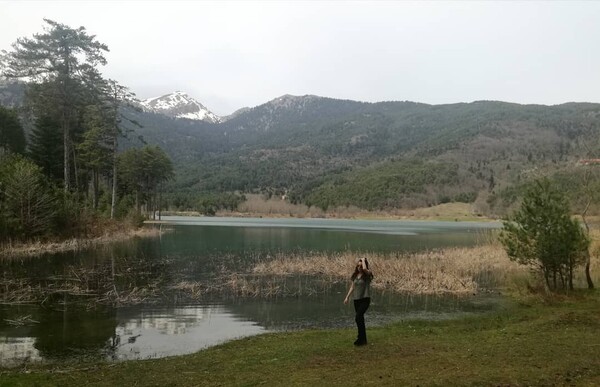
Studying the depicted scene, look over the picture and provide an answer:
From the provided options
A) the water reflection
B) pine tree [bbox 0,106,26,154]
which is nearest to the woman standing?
the water reflection

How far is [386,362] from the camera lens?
33.8ft

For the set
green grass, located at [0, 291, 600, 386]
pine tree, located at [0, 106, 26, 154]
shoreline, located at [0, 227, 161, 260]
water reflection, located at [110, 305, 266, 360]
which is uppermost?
pine tree, located at [0, 106, 26, 154]

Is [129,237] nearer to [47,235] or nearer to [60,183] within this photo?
[60,183]

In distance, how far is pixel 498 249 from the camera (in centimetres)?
3609

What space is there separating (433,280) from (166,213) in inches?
5568

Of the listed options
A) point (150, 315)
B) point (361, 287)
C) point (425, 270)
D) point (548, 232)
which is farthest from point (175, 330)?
point (425, 270)

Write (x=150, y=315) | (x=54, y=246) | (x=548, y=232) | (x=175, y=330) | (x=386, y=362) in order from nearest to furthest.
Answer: (x=386, y=362), (x=175, y=330), (x=150, y=315), (x=548, y=232), (x=54, y=246)

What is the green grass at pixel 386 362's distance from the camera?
9.11 meters

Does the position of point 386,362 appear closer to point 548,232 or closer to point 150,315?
point 150,315

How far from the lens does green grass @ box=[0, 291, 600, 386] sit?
9109mm

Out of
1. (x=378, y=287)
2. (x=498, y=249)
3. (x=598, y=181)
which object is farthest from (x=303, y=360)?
(x=498, y=249)

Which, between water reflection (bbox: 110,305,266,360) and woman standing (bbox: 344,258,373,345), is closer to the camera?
woman standing (bbox: 344,258,373,345)

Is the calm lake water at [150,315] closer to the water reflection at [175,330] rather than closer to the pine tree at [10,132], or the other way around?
the water reflection at [175,330]

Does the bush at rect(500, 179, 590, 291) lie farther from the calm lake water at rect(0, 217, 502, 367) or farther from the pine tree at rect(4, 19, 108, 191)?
the pine tree at rect(4, 19, 108, 191)
